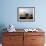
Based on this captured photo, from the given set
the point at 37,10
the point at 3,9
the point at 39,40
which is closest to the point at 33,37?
the point at 39,40

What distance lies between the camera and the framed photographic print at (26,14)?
4.43 m

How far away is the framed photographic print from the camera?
4.43 m

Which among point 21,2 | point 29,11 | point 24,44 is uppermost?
point 21,2

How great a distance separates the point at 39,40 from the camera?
396cm

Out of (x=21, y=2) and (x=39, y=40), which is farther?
(x=21, y=2)

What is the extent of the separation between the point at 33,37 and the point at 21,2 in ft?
4.24

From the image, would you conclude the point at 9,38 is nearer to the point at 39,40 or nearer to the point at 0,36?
the point at 0,36

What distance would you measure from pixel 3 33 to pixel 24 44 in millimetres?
720

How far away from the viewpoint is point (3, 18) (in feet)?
14.6

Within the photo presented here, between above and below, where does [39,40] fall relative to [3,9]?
below

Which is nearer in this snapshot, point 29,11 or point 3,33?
point 3,33

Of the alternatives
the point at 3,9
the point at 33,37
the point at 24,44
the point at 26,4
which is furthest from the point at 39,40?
the point at 3,9

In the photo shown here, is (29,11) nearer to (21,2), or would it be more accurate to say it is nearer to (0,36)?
(21,2)

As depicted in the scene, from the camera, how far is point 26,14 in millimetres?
4449
